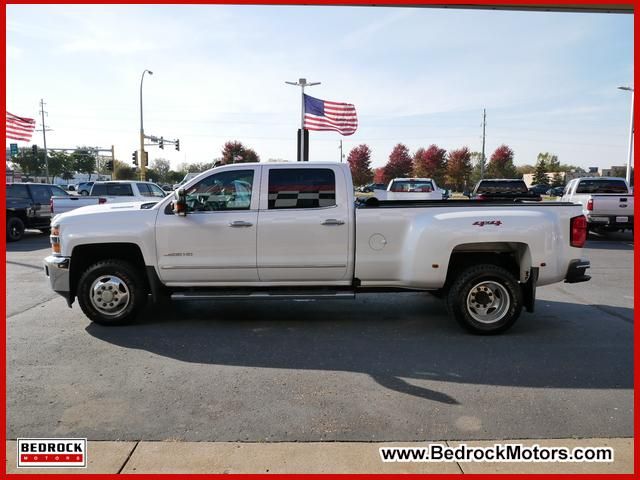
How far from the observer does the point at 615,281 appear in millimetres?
8570

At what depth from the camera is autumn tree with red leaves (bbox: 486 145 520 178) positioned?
7631 cm

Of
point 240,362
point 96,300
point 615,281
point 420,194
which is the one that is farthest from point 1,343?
point 420,194

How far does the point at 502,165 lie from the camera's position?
78062 millimetres

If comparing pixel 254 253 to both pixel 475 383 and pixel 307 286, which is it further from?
pixel 475 383

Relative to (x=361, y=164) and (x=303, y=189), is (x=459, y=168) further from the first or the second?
(x=303, y=189)

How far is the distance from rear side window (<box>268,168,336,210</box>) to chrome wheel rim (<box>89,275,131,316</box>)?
2.05m

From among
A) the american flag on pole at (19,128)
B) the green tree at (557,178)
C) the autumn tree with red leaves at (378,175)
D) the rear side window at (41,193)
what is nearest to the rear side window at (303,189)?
the rear side window at (41,193)

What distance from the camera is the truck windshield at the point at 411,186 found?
17.5 meters

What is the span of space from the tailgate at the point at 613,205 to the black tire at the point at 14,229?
698 inches

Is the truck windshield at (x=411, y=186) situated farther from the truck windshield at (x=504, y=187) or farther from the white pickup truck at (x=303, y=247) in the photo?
the white pickup truck at (x=303, y=247)

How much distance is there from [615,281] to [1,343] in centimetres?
951

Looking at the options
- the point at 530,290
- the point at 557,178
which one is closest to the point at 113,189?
the point at 530,290

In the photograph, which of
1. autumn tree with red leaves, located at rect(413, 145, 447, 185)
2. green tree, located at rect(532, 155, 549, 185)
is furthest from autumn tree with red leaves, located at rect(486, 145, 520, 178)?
autumn tree with red leaves, located at rect(413, 145, 447, 185)

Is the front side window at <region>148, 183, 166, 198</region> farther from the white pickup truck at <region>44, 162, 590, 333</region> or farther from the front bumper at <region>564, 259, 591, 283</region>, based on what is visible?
the front bumper at <region>564, 259, 591, 283</region>
